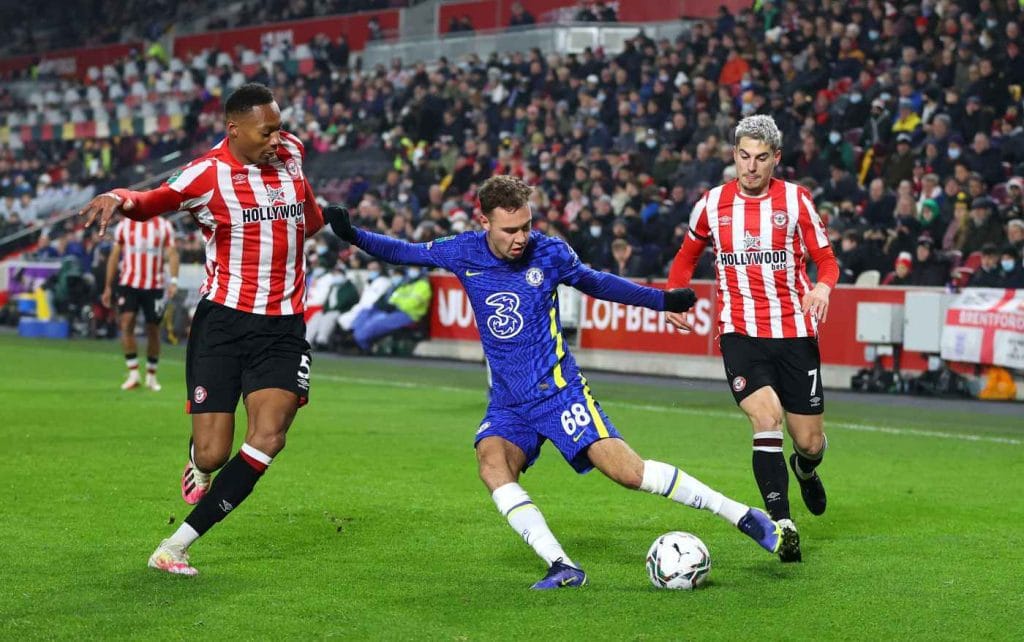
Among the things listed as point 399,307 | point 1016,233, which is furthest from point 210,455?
point 399,307

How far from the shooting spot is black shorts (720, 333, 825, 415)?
291 inches

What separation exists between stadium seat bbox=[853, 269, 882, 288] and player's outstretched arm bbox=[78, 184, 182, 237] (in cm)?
1258

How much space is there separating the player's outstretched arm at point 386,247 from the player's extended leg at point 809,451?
2.13 metres

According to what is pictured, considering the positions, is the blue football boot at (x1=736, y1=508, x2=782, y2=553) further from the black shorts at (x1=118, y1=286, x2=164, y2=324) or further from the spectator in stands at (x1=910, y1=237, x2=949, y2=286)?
the spectator in stands at (x1=910, y1=237, x2=949, y2=286)

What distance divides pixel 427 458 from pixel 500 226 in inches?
194

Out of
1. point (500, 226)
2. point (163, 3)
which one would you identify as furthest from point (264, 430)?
point (163, 3)

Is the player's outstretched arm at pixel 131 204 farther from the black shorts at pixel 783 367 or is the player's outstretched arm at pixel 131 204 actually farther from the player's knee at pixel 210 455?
the black shorts at pixel 783 367

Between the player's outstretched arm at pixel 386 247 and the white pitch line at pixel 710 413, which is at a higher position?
the player's outstretched arm at pixel 386 247

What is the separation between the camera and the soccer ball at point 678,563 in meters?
6.08

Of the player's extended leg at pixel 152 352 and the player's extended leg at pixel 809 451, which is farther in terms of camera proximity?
the player's extended leg at pixel 152 352

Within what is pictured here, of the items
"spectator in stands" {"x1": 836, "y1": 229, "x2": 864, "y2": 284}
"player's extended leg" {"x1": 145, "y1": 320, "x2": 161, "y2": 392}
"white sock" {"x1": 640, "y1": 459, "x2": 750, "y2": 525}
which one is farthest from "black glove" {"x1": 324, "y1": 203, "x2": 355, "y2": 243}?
"spectator in stands" {"x1": 836, "y1": 229, "x2": 864, "y2": 284}

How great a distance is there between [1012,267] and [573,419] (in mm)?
11641

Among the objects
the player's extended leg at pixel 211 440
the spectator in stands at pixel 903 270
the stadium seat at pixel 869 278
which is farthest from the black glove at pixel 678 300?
the stadium seat at pixel 869 278

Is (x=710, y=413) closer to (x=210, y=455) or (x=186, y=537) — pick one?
(x=210, y=455)
